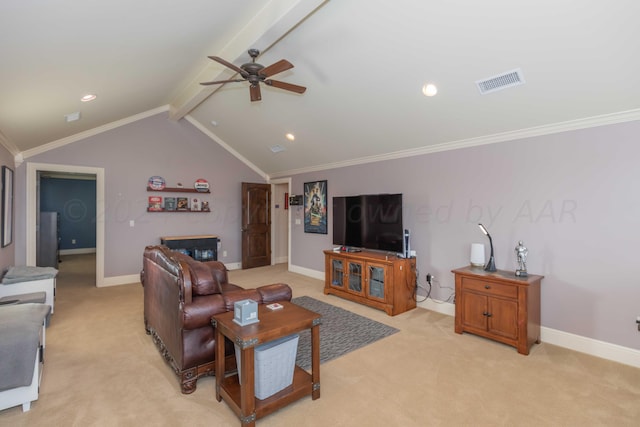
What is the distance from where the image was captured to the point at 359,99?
3906 mm

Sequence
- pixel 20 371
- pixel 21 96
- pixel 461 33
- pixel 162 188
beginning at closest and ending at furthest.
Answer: pixel 20 371 → pixel 461 33 → pixel 21 96 → pixel 162 188

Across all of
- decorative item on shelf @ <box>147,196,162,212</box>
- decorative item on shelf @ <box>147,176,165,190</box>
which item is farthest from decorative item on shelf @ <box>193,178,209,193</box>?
decorative item on shelf @ <box>147,196,162,212</box>

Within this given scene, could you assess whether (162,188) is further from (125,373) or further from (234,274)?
(125,373)

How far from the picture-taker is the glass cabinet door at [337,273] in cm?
490

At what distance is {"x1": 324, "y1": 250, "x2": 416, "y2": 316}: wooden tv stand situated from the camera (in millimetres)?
4133

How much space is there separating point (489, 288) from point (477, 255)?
1.64 ft

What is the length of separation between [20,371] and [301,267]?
196 inches

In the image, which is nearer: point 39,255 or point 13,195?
point 13,195

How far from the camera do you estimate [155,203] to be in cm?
615

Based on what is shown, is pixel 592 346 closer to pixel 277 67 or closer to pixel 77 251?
pixel 277 67

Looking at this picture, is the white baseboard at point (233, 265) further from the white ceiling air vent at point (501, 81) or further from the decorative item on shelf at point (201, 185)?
the white ceiling air vent at point (501, 81)

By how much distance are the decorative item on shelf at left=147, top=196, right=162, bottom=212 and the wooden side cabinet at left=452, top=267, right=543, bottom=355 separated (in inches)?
215

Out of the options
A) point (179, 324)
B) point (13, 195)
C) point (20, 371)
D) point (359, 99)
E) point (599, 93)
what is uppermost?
point (359, 99)

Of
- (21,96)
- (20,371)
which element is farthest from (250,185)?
(20,371)
